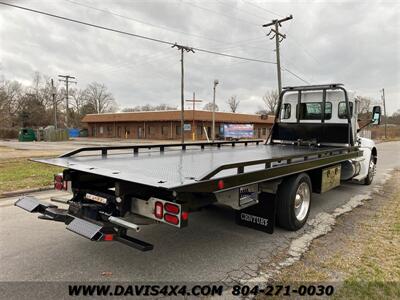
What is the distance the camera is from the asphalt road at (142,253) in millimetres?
3330

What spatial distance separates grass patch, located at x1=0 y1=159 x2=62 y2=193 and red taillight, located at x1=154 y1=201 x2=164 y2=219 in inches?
219

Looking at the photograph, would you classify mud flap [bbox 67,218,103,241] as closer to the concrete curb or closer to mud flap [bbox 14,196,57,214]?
mud flap [bbox 14,196,57,214]

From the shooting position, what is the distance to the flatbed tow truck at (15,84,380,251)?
3.06 m

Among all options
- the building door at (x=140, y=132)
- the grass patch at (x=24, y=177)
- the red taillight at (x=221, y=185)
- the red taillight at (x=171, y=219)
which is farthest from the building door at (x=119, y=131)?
the red taillight at (x=221, y=185)

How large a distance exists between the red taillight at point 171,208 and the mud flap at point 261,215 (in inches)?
68.1

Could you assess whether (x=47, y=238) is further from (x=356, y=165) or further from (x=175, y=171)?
(x=356, y=165)

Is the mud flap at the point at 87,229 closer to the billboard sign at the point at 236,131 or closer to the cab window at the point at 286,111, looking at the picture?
the cab window at the point at 286,111

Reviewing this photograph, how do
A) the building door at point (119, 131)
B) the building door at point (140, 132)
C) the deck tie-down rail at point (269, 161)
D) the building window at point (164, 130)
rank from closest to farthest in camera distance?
the deck tie-down rail at point (269, 161) → the building window at point (164, 130) → the building door at point (140, 132) → the building door at point (119, 131)

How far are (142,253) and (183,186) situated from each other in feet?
5.42

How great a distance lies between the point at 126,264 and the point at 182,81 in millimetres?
24373

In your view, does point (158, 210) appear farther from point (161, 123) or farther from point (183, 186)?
point (161, 123)

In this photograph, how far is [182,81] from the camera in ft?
87.8

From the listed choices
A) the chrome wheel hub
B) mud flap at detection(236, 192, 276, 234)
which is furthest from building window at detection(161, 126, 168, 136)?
mud flap at detection(236, 192, 276, 234)

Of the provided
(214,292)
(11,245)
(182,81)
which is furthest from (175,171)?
(182,81)
